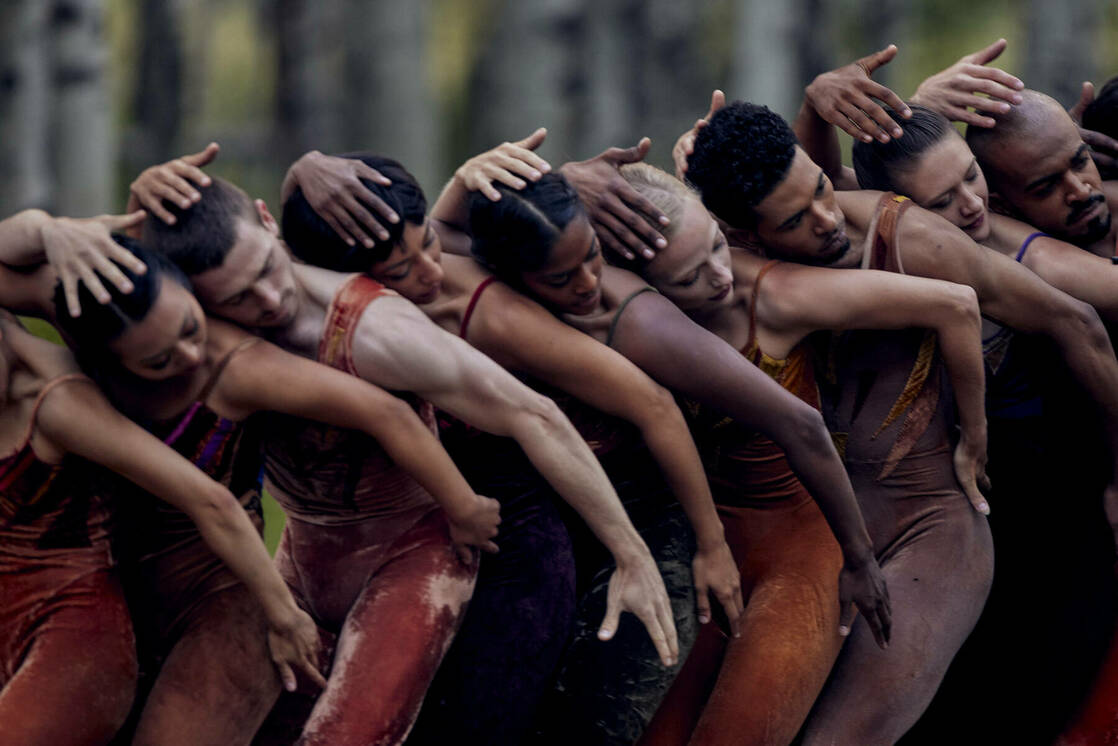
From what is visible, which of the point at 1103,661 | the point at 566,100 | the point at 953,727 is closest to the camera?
the point at 1103,661

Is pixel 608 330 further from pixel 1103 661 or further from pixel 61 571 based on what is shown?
pixel 1103 661

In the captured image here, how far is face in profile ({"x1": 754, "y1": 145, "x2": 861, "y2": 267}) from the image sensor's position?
3.76 m

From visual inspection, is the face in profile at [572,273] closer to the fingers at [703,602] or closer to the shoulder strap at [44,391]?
the fingers at [703,602]

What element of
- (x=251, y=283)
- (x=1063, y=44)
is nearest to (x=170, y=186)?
(x=251, y=283)

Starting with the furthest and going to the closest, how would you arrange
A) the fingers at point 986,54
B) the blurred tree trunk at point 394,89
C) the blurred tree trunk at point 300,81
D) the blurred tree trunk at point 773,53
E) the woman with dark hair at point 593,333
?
the blurred tree trunk at point 300,81
the blurred tree trunk at point 773,53
the blurred tree trunk at point 394,89
the fingers at point 986,54
the woman with dark hair at point 593,333

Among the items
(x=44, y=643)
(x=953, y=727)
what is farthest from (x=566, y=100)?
(x=44, y=643)

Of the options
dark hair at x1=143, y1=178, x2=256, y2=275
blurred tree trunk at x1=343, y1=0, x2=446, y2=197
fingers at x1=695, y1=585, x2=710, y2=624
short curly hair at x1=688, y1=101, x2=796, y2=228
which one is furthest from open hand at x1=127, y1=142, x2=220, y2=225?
blurred tree trunk at x1=343, y1=0, x2=446, y2=197

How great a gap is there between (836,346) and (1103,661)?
1.13 m

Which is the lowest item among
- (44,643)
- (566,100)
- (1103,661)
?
(566,100)

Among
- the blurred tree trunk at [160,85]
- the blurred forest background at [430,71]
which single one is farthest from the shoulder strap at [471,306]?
the blurred tree trunk at [160,85]

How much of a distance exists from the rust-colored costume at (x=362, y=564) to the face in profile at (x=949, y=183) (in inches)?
56.4

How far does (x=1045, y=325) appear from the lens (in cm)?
385

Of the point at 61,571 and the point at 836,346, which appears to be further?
the point at 836,346

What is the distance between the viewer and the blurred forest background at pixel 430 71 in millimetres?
10508
